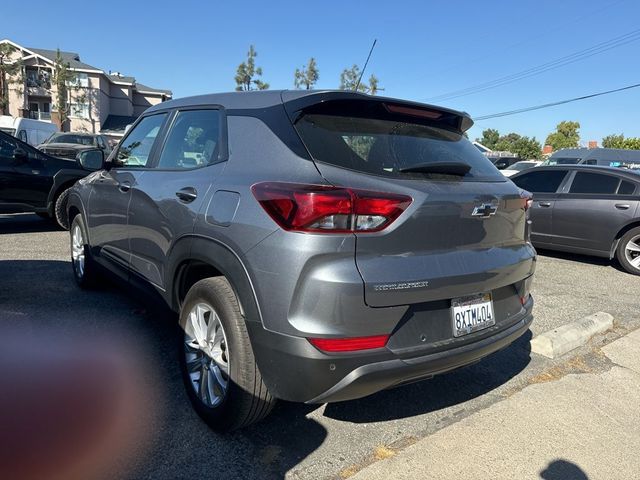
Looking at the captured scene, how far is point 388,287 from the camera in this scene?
2.11m

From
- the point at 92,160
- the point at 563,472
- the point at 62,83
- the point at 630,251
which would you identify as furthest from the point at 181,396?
the point at 62,83

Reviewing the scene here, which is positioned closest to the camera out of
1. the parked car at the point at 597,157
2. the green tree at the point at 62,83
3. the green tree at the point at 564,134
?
the parked car at the point at 597,157

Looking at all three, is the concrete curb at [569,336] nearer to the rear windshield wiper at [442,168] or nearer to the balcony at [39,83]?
the rear windshield wiper at [442,168]

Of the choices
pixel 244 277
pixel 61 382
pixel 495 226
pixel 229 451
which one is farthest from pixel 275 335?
pixel 61 382

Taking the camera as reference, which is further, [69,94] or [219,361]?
[69,94]

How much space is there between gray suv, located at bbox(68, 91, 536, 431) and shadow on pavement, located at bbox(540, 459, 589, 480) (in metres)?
0.63

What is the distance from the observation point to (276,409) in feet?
9.30

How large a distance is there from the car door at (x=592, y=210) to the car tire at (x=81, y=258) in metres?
6.49

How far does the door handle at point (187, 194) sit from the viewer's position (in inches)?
107

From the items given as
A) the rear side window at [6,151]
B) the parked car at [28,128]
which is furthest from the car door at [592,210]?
the parked car at [28,128]

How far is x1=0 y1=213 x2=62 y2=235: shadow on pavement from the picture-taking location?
7.98m

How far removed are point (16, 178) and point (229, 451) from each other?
22.5 feet

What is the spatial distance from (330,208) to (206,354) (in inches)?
45.2

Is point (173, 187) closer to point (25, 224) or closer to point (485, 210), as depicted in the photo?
point (485, 210)
